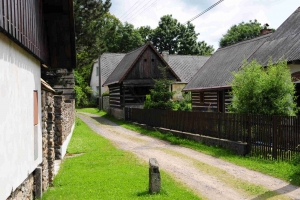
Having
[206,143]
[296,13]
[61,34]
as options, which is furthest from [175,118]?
[61,34]

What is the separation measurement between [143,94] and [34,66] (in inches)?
971

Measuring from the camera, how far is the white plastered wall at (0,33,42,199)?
16.2 ft

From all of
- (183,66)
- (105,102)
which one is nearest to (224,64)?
(183,66)

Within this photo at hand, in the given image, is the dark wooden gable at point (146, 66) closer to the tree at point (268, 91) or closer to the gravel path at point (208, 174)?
the gravel path at point (208, 174)

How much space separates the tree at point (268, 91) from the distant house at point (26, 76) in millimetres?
7029

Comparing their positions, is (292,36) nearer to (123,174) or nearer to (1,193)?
(123,174)

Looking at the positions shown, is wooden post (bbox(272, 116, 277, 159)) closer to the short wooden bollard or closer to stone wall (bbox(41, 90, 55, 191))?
the short wooden bollard

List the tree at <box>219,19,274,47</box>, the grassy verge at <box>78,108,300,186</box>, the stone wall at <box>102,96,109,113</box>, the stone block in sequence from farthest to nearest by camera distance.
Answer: the tree at <box>219,19,274,47</box>
the stone wall at <box>102,96,109,113</box>
the grassy verge at <box>78,108,300,186</box>
the stone block

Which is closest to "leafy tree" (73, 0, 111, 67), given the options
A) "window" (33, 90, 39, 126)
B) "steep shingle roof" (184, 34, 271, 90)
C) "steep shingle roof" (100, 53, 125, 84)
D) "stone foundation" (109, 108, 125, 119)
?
"steep shingle roof" (184, 34, 271, 90)

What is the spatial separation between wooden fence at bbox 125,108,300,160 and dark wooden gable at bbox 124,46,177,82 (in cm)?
1247

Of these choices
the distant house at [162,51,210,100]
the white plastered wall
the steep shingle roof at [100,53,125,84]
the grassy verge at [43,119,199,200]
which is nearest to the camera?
the white plastered wall

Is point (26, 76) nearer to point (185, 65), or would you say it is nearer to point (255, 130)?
point (255, 130)

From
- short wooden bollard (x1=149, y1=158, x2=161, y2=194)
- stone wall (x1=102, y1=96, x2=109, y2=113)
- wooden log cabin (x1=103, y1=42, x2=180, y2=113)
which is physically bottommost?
short wooden bollard (x1=149, y1=158, x2=161, y2=194)

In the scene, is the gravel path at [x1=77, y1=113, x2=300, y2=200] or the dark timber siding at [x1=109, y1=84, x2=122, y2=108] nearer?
the gravel path at [x1=77, y1=113, x2=300, y2=200]
